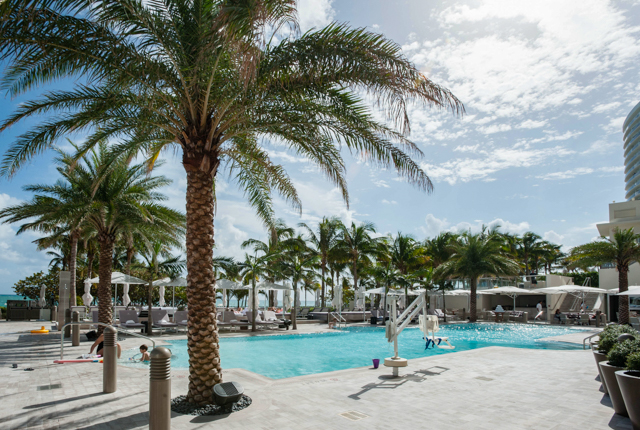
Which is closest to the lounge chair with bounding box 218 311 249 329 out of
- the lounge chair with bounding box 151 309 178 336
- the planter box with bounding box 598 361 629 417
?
the lounge chair with bounding box 151 309 178 336

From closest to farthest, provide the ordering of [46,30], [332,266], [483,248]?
[46,30], [483,248], [332,266]

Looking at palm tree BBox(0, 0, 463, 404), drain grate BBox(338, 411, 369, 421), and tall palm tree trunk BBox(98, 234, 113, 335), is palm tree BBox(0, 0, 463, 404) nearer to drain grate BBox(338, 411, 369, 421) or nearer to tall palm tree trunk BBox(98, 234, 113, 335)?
drain grate BBox(338, 411, 369, 421)

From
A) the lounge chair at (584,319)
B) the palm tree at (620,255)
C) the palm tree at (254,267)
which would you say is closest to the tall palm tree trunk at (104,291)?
the palm tree at (254,267)

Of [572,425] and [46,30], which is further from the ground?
[46,30]

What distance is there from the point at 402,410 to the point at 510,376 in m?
3.86

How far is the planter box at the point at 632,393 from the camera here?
16.0ft

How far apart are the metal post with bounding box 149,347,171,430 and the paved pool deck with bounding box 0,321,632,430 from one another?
0.94 meters

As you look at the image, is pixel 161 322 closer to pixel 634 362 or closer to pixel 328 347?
pixel 328 347

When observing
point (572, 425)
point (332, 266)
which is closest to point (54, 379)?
point (572, 425)

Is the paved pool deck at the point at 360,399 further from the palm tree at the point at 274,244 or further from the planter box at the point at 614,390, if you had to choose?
the palm tree at the point at 274,244

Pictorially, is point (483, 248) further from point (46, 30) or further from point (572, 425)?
point (46, 30)

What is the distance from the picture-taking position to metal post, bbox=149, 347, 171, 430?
16.0ft

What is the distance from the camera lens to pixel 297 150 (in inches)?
368

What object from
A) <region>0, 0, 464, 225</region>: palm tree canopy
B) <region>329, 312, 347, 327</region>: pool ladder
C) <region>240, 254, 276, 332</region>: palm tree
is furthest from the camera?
<region>329, 312, 347, 327</region>: pool ladder
